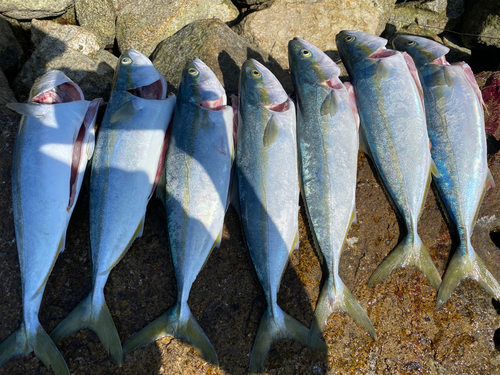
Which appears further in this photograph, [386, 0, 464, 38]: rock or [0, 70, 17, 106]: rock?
[386, 0, 464, 38]: rock

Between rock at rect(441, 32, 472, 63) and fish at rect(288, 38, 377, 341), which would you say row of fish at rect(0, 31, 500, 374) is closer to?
fish at rect(288, 38, 377, 341)

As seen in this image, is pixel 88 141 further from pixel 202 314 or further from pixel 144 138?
pixel 202 314

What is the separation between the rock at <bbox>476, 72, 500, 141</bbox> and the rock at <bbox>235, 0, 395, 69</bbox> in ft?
5.01

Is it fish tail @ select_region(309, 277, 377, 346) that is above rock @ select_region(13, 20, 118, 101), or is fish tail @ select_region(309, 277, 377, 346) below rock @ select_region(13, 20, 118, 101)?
below

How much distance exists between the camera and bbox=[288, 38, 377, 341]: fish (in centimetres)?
218

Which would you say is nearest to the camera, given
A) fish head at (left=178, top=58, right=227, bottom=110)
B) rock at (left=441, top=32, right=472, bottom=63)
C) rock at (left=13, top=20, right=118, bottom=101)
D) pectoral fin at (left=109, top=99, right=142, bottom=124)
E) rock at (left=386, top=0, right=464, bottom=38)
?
pectoral fin at (left=109, top=99, right=142, bottom=124)

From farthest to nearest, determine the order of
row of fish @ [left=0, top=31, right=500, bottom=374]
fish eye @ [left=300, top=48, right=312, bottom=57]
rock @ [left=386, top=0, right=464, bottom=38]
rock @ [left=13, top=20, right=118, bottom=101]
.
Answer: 1. rock @ [left=386, top=0, right=464, bottom=38]
2. rock @ [left=13, top=20, right=118, bottom=101]
3. fish eye @ [left=300, top=48, right=312, bottom=57]
4. row of fish @ [left=0, top=31, right=500, bottom=374]

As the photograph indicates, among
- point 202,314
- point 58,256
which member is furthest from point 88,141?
point 202,314

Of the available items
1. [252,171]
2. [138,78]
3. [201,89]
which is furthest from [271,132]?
[138,78]

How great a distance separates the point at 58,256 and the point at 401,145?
9.10 feet

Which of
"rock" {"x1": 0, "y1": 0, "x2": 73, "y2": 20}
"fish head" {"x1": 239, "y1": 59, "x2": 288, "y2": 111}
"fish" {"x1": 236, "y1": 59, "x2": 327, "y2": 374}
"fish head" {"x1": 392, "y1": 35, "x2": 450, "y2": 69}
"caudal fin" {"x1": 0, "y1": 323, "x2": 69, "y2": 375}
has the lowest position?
"caudal fin" {"x1": 0, "y1": 323, "x2": 69, "y2": 375}

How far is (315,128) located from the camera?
2.44 meters

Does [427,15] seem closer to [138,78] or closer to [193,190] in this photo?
[138,78]

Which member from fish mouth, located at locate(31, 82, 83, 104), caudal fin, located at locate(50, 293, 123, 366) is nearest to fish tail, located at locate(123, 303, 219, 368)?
caudal fin, located at locate(50, 293, 123, 366)
